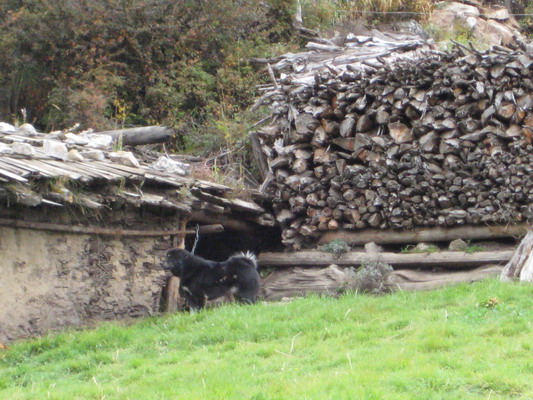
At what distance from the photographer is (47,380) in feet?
30.0

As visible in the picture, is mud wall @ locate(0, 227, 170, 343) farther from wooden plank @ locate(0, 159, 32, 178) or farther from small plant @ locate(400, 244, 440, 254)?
small plant @ locate(400, 244, 440, 254)

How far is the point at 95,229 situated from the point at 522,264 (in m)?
5.89

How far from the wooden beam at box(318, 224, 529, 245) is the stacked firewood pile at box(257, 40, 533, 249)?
119 millimetres

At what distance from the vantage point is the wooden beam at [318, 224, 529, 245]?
12727mm

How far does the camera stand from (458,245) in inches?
515

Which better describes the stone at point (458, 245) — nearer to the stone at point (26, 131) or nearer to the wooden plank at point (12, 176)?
the wooden plank at point (12, 176)

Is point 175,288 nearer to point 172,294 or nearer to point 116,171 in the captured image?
point 172,294

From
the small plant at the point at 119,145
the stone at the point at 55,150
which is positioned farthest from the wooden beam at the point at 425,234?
the stone at the point at 55,150

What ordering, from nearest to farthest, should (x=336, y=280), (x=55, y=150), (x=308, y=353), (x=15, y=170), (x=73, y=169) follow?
(x=308, y=353) → (x=15, y=170) → (x=73, y=169) → (x=55, y=150) → (x=336, y=280)

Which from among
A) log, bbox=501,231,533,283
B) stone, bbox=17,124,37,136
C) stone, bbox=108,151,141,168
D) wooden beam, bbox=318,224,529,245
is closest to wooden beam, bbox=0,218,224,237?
stone, bbox=108,151,141,168

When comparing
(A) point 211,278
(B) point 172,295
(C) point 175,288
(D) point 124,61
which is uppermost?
(D) point 124,61

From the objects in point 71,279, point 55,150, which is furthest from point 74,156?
point 71,279

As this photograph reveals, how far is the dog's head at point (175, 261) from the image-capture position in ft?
41.9

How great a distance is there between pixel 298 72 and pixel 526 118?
582 centimetres
